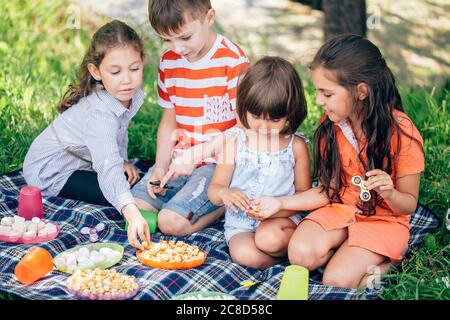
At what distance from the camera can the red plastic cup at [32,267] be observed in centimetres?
272

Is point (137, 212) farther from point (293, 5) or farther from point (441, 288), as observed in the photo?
point (293, 5)

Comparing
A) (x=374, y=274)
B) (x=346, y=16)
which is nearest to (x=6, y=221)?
(x=374, y=274)

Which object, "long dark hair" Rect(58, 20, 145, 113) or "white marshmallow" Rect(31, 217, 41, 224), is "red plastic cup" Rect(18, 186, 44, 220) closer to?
"white marshmallow" Rect(31, 217, 41, 224)

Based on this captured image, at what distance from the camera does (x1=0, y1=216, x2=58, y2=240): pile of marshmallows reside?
310cm

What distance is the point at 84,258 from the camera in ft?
9.40

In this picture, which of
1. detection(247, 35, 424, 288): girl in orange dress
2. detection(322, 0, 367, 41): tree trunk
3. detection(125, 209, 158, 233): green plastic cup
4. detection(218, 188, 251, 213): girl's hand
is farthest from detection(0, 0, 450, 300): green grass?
detection(125, 209, 158, 233): green plastic cup

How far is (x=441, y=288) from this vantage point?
2727mm

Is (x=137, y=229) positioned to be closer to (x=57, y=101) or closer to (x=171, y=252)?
(x=171, y=252)

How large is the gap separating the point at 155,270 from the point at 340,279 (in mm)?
696

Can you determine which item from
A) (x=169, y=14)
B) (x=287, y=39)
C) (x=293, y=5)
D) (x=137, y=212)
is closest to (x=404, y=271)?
(x=137, y=212)

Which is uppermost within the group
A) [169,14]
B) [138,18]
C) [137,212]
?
[169,14]

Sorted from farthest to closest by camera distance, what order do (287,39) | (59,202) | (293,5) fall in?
1. (293,5)
2. (287,39)
3. (59,202)

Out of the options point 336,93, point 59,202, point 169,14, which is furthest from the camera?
point 59,202

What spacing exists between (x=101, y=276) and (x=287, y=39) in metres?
3.42
